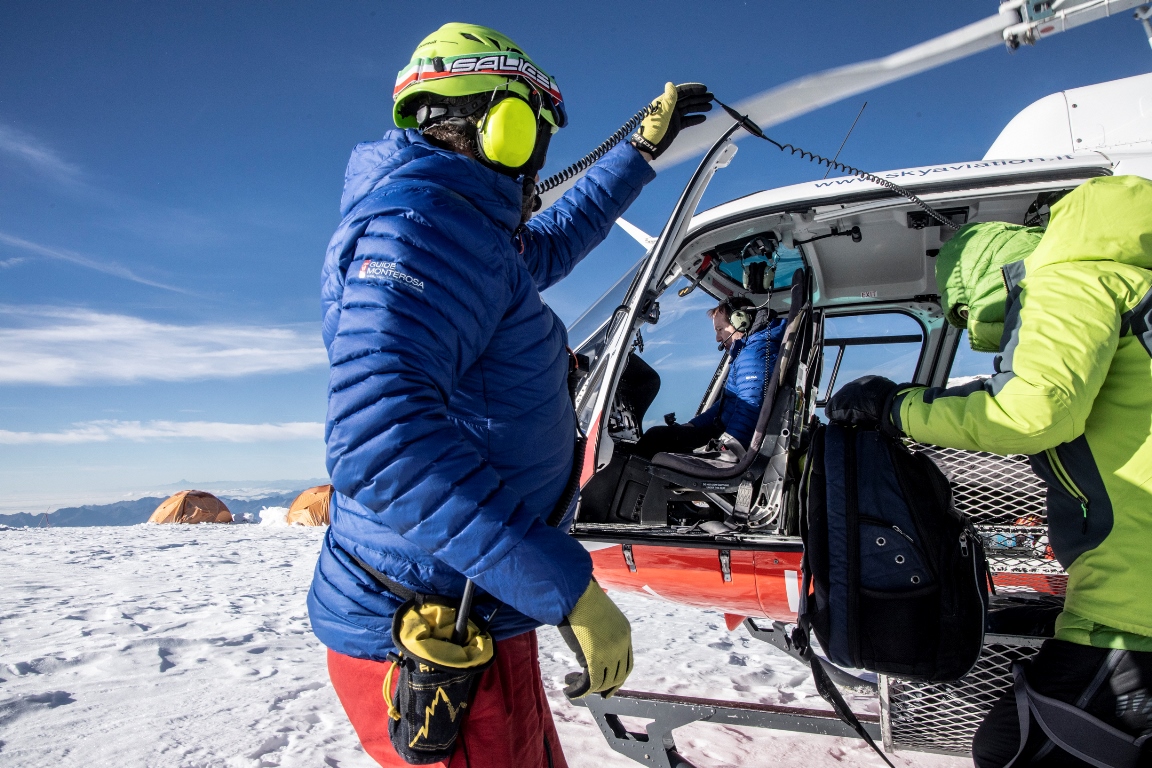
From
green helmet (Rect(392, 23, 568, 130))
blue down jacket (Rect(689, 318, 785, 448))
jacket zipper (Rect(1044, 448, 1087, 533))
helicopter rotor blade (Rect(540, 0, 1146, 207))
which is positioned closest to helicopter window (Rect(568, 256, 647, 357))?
helicopter rotor blade (Rect(540, 0, 1146, 207))

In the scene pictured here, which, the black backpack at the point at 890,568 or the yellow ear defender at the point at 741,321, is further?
the yellow ear defender at the point at 741,321

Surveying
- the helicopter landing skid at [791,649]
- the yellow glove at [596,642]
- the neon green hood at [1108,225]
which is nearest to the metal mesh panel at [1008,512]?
the helicopter landing skid at [791,649]

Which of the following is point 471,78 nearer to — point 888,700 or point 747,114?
point 747,114

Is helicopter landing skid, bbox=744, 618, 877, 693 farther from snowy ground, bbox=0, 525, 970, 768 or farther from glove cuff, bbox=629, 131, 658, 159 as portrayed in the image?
glove cuff, bbox=629, 131, 658, 159

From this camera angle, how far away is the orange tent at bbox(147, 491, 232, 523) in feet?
49.2

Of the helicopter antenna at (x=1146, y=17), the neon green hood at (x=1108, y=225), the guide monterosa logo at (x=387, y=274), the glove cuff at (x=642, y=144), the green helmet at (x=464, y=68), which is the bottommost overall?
the guide monterosa logo at (x=387, y=274)

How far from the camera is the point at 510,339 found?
1184 millimetres

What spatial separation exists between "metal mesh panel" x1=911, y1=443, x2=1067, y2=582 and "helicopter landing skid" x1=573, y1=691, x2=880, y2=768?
2.55ft

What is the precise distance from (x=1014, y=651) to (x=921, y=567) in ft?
1.95

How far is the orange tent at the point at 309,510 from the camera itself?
1391 cm

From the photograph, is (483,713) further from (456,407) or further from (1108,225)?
(1108,225)

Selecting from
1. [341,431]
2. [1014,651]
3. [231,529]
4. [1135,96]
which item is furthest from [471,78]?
[231,529]

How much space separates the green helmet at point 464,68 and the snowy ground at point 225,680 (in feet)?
8.27

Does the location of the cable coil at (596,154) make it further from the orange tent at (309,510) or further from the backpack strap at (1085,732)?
the orange tent at (309,510)
